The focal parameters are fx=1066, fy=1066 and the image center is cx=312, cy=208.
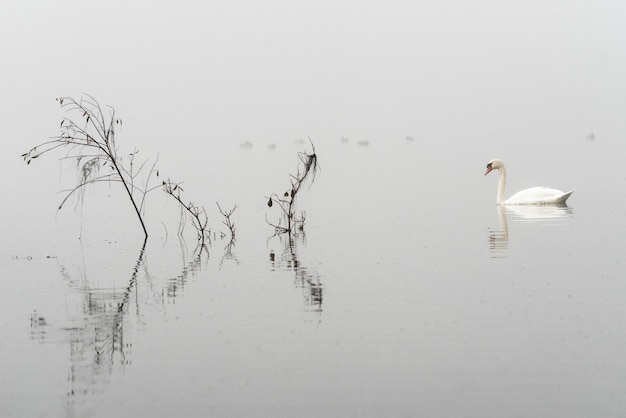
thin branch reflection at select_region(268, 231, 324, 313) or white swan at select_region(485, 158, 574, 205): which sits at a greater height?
white swan at select_region(485, 158, 574, 205)

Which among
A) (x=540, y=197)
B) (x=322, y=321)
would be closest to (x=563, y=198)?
(x=540, y=197)

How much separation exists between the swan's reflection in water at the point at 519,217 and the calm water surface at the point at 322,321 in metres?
0.19

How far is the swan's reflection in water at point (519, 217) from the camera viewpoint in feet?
69.5

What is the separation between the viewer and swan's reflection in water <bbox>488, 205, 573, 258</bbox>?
21172 millimetres

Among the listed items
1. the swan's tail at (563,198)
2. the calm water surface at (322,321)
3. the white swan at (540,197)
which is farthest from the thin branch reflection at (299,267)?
the swan's tail at (563,198)

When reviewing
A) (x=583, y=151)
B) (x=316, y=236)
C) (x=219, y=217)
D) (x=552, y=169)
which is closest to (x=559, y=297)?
(x=316, y=236)

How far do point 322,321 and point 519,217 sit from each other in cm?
1535

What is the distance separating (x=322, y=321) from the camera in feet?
43.3

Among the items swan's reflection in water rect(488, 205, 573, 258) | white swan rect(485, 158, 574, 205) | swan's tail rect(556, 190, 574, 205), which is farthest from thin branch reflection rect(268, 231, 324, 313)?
swan's tail rect(556, 190, 574, 205)

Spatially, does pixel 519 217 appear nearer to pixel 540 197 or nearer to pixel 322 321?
pixel 540 197

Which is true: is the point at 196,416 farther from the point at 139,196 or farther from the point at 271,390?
the point at 139,196

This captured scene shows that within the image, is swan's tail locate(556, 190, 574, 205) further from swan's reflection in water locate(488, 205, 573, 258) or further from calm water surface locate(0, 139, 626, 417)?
calm water surface locate(0, 139, 626, 417)

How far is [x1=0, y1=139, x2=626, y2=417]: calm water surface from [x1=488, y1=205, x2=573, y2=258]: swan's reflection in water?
0.19m

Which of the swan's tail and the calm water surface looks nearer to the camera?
the calm water surface
